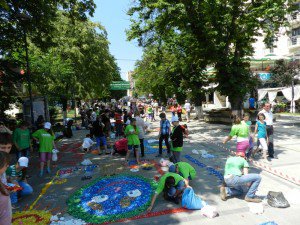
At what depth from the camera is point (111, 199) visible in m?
6.34

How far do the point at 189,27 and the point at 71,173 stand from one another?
10.6 m

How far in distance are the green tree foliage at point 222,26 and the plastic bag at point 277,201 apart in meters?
10.2

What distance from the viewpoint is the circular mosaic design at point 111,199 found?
18.4 feet

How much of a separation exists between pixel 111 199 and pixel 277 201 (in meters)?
3.68

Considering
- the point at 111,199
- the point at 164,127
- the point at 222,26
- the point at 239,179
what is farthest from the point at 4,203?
the point at 222,26

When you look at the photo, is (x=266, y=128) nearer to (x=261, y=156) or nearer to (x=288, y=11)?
(x=261, y=156)

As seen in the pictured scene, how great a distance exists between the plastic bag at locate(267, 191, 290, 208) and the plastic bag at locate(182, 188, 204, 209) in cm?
143

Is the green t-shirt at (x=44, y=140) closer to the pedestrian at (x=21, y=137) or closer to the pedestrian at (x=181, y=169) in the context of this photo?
the pedestrian at (x=21, y=137)

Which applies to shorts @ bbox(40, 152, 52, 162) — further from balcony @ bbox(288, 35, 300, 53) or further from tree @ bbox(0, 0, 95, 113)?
balcony @ bbox(288, 35, 300, 53)

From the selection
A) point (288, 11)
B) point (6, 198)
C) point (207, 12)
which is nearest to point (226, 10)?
point (207, 12)

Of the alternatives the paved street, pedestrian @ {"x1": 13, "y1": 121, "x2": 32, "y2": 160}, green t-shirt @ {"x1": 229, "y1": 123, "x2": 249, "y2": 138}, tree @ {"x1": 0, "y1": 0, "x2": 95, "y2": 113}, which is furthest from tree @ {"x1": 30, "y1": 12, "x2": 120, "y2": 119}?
green t-shirt @ {"x1": 229, "y1": 123, "x2": 249, "y2": 138}

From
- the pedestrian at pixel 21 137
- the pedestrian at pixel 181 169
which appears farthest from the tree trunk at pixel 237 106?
the pedestrian at pixel 21 137

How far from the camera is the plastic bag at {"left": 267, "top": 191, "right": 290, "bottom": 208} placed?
5.42m

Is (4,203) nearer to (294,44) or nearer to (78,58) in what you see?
(78,58)
